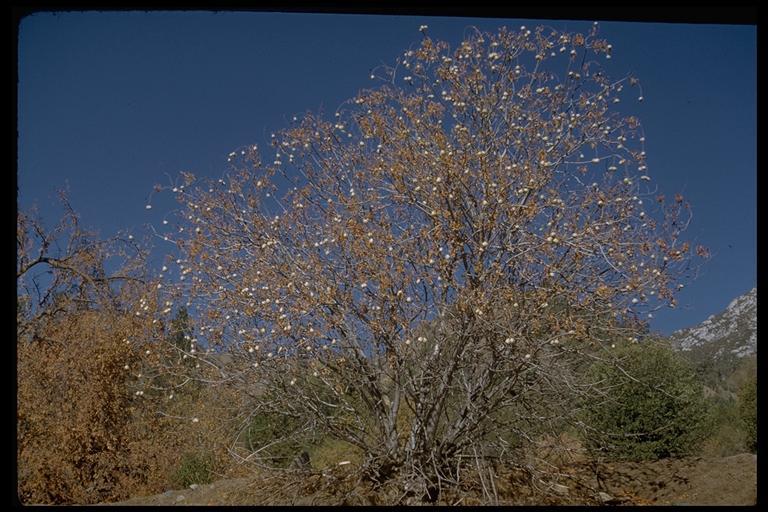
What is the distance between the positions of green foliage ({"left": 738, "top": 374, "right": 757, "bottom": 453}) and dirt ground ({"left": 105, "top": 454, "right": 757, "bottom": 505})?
7.04 ft

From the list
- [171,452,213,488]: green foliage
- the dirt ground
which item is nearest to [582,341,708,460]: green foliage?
the dirt ground

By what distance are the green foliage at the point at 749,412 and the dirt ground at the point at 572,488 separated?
2145 mm

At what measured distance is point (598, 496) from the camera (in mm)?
6086

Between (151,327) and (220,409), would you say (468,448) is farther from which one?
(151,327)

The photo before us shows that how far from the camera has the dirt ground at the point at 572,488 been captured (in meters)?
5.79

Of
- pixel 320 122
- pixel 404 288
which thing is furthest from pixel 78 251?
pixel 404 288

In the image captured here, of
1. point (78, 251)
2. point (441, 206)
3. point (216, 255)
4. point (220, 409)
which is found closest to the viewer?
point (441, 206)

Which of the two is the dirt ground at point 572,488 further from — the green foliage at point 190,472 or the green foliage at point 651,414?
the green foliage at point 190,472

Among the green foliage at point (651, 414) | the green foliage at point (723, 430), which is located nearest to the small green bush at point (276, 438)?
the green foliage at point (651, 414)

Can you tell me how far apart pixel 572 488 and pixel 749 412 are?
14.2ft

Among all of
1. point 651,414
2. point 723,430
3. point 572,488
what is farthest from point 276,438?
point 723,430

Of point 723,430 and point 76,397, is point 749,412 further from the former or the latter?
point 76,397
